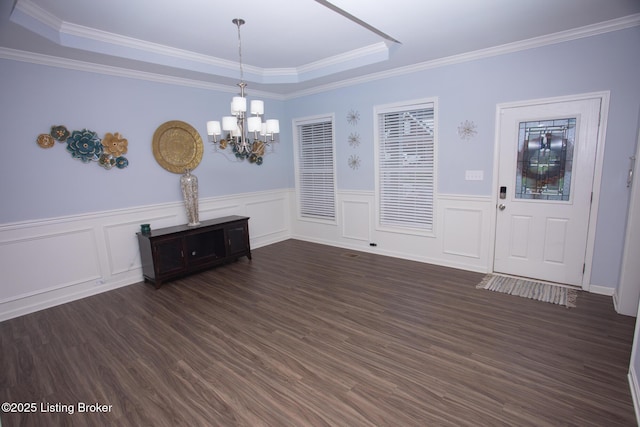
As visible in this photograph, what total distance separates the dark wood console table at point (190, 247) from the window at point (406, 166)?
2221 millimetres

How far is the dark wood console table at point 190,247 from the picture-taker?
396 cm

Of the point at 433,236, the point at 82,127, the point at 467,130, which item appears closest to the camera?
the point at 82,127

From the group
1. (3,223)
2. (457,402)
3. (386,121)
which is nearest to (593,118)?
(386,121)

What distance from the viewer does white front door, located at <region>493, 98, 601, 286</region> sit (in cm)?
335

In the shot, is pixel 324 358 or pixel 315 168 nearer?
pixel 324 358

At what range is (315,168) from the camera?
578 centimetres

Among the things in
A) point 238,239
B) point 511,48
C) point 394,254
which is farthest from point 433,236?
point 238,239

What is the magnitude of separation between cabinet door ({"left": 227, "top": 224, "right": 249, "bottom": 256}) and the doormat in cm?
321

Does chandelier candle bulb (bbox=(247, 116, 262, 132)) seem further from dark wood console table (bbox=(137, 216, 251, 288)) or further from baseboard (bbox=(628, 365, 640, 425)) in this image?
baseboard (bbox=(628, 365, 640, 425))

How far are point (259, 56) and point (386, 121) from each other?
1967 mm

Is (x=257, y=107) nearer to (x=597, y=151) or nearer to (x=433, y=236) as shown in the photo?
(x=433, y=236)

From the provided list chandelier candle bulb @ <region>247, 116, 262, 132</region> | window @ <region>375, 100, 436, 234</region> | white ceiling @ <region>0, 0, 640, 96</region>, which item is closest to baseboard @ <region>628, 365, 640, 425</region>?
window @ <region>375, 100, 436, 234</region>

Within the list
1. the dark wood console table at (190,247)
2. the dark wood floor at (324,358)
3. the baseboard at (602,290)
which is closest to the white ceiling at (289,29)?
the dark wood console table at (190,247)

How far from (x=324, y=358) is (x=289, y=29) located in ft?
10.4
